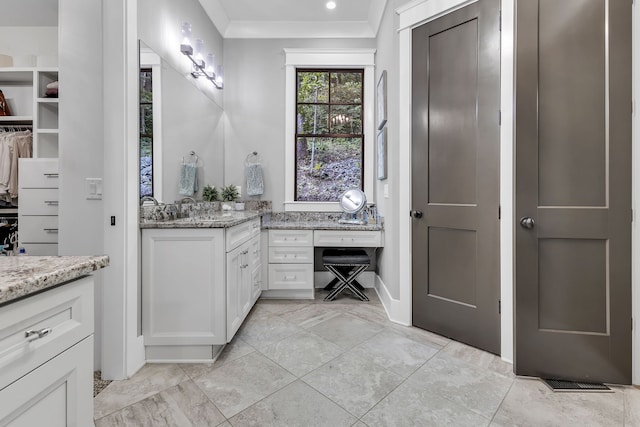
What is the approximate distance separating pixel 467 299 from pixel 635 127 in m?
1.34

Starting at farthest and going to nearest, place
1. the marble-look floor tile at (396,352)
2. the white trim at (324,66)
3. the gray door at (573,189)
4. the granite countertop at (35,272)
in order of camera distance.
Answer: the white trim at (324,66), the marble-look floor tile at (396,352), the gray door at (573,189), the granite countertop at (35,272)

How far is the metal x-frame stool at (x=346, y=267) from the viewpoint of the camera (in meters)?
3.02

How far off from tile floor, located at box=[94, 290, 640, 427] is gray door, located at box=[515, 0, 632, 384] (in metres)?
0.24

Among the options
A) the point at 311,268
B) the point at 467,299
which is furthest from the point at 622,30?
the point at 311,268

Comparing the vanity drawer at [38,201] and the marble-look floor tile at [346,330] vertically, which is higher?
the vanity drawer at [38,201]

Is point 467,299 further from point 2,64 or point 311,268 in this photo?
point 2,64

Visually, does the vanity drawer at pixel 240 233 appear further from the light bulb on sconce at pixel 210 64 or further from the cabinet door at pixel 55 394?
the light bulb on sconce at pixel 210 64

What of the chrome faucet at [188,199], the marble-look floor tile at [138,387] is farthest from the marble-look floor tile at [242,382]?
the chrome faucet at [188,199]

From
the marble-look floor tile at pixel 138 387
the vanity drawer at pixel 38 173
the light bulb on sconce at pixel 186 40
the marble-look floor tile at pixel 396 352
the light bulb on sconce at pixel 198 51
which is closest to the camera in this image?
the marble-look floor tile at pixel 138 387

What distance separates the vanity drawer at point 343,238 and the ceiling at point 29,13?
3.11 metres

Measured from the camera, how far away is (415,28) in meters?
2.37

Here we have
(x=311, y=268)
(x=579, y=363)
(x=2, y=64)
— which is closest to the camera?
(x=579, y=363)

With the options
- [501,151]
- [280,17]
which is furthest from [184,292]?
[280,17]

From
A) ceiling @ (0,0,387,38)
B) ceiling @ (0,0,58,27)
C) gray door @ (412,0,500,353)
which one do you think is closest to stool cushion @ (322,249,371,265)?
gray door @ (412,0,500,353)
